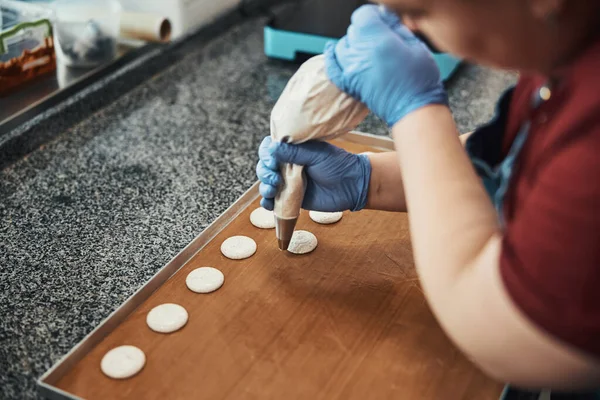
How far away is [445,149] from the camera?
2.10ft

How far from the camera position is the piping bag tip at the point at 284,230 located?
0.85 m

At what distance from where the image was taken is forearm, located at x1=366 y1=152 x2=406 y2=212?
0.88 metres

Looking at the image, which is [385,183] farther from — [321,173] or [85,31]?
[85,31]

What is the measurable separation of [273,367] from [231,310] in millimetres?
102

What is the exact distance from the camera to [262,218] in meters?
0.94

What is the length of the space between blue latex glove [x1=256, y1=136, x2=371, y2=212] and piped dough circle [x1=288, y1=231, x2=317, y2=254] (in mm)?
51

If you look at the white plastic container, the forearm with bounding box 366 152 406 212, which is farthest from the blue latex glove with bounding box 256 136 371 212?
the white plastic container

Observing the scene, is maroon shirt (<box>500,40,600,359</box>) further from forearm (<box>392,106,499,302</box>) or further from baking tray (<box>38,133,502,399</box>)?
baking tray (<box>38,133,502,399</box>)

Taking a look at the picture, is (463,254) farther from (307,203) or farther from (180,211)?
(180,211)

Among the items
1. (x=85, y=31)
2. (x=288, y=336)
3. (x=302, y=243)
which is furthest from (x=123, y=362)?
(x=85, y=31)

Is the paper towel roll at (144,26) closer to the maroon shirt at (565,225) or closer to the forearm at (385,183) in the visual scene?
the forearm at (385,183)

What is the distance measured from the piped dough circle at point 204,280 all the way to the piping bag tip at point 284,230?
3.5 inches

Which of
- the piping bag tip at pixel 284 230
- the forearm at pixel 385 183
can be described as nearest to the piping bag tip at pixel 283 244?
the piping bag tip at pixel 284 230

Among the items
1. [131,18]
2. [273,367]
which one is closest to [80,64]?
[131,18]
